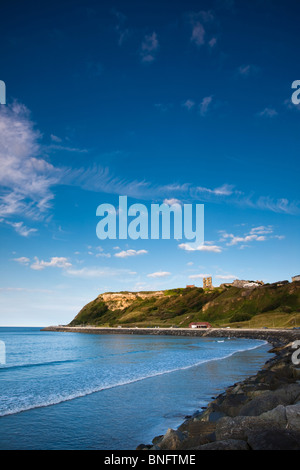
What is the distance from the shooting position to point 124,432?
48.4 feet

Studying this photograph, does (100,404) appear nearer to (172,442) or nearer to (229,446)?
(172,442)

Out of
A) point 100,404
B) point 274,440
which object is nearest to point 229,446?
point 274,440

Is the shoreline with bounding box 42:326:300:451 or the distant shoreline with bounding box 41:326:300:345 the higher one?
the shoreline with bounding box 42:326:300:451

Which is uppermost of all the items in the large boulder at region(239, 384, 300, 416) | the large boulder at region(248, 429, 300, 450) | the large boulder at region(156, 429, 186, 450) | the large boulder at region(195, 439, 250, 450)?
the large boulder at region(248, 429, 300, 450)

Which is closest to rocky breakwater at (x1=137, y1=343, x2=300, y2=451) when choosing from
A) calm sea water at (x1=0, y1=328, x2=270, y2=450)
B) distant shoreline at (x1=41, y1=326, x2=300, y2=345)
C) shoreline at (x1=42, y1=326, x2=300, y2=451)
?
shoreline at (x1=42, y1=326, x2=300, y2=451)

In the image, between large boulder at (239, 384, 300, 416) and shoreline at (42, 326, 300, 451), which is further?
large boulder at (239, 384, 300, 416)

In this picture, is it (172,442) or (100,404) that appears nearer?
(172,442)

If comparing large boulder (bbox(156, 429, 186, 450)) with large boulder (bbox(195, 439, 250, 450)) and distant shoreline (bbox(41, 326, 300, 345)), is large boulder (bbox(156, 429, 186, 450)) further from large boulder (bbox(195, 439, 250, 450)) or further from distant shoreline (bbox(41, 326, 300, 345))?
distant shoreline (bbox(41, 326, 300, 345))

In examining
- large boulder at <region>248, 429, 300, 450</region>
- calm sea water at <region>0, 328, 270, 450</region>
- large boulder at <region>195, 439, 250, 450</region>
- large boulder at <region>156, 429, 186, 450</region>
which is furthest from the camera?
calm sea water at <region>0, 328, 270, 450</region>

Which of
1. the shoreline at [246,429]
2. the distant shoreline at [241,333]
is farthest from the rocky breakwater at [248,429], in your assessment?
the distant shoreline at [241,333]

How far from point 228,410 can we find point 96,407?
28.6ft
